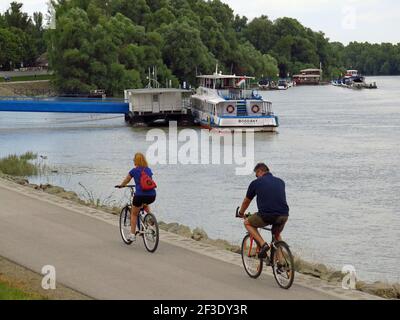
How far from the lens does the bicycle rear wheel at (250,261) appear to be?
42.5 feet

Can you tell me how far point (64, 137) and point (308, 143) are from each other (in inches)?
736

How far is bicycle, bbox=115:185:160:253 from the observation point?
15.0 m

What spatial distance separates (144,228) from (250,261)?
277 centimetres

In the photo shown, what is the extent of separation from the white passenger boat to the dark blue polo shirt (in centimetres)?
5429

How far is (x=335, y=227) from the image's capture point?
25.7 m

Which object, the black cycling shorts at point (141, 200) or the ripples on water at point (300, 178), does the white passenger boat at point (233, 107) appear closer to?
the ripples on water at point (300, 178)

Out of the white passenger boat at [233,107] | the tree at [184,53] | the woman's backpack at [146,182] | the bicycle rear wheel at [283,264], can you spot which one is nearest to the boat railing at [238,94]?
the white passenger boat at [233,107]

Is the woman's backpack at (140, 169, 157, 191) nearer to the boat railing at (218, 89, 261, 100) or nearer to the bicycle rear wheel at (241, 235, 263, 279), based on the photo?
the bicycle rear wheel at (241, 235, 263, 279)

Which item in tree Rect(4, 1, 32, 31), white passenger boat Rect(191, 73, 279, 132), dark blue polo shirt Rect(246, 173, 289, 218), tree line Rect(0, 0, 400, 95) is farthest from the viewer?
tree Rect(4, 1, 32, 31)

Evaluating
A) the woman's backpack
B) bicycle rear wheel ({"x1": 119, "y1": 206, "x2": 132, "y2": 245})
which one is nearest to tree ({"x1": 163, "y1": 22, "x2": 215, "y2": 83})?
bicycle rear wheel ({"x1": 119, "y1": 206, "x2": 132, "y2": 245})

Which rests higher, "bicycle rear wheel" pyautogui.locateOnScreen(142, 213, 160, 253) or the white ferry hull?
"bicycle rear wheel" pyautogui.locateOnScreen(142, 213, 160, 253)

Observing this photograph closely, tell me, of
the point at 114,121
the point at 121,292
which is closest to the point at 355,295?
the point at 121,292

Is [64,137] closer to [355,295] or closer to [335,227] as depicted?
[335,227]

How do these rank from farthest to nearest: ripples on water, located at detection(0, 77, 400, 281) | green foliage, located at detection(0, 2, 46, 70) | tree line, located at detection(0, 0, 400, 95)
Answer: green foliage, located at detection(0, 2, 46, 70), tree line, located at detection(0, 0, 400, 95), ripples on water, located at detection(0, 77, 400, 281)
